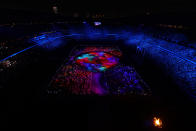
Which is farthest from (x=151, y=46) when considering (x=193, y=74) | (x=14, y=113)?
(x=14, y=113)

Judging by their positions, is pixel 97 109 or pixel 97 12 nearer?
pixel 97 109

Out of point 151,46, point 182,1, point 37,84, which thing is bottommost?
point 37,84

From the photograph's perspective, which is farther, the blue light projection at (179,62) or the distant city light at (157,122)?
the blue light projection at (179,62)

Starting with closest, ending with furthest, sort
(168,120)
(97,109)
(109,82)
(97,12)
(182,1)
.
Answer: (168,120) → (97,109) → (109,82) → (182,1) → (97,12)

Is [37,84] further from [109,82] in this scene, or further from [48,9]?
[48,9]

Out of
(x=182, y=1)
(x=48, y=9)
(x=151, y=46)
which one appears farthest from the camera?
(x=48, y=9)

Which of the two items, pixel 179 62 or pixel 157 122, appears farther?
pixel 179 62

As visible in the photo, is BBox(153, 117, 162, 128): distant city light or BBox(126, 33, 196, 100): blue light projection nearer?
BBox(153, 117, 162, 128): distant city light

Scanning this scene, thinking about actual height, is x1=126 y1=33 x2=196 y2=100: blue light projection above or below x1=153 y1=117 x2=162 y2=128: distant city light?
above

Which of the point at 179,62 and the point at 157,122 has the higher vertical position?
the point at 179,62

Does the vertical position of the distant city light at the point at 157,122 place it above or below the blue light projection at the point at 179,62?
below

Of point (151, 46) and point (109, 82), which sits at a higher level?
point (151, 46)
